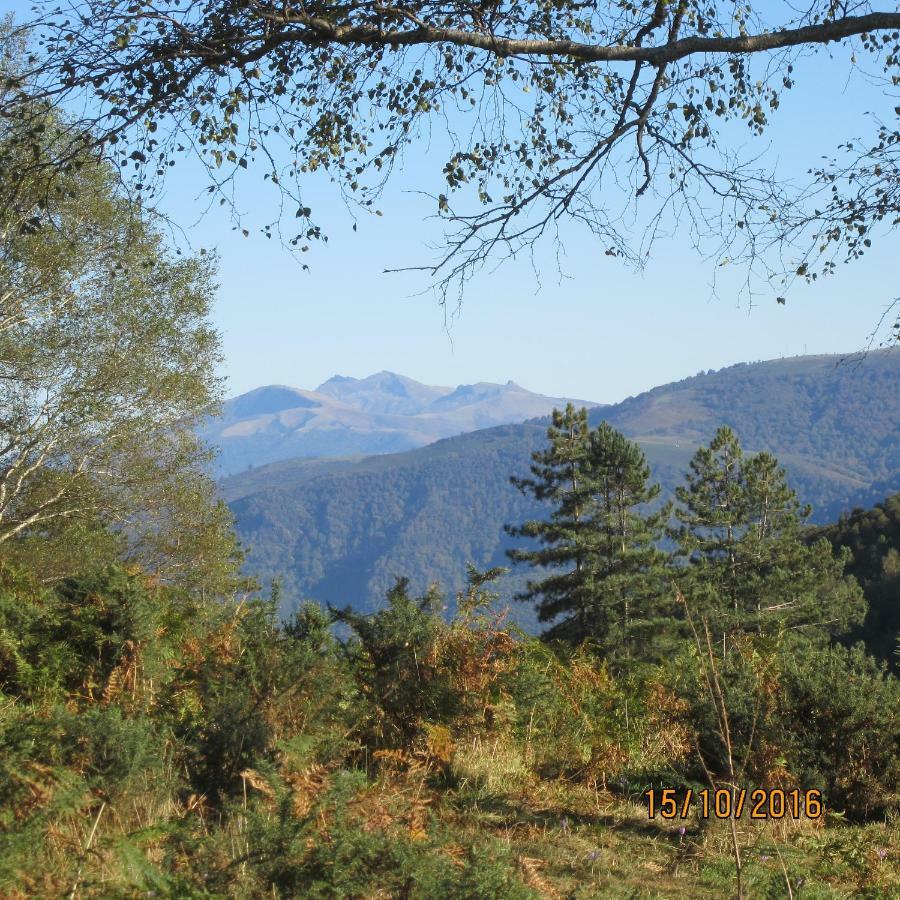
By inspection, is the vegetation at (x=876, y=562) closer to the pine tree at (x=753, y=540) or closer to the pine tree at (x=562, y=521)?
the pine tree at (x=753, y=540)

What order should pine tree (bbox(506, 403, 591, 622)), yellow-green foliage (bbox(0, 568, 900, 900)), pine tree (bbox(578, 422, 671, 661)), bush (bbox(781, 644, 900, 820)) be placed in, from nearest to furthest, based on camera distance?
1. yellow-green foliage (bbox(0, 568, 900, 900))
2. bush (bbox(781, 644, 900, 820))
3. pine tree (bbox(578, 422, 671, 661))
4. pine tree (bbox(506, 403, 591, 622))

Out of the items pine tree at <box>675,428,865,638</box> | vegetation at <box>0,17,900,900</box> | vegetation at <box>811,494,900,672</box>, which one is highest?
vegetation at <box>0,17,900,900</box>

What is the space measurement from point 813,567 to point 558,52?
1963 inches

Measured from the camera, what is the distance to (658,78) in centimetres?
659

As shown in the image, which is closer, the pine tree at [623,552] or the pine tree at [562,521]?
the pine tree at [623,552]

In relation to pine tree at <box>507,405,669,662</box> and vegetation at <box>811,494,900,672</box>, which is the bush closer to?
pine tree at <box>507,405,669,662</box>

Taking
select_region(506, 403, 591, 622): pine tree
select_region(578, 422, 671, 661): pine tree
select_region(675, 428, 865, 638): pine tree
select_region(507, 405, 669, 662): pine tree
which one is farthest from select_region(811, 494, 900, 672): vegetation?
select_region(506, 403, 591, 622): pine tree
